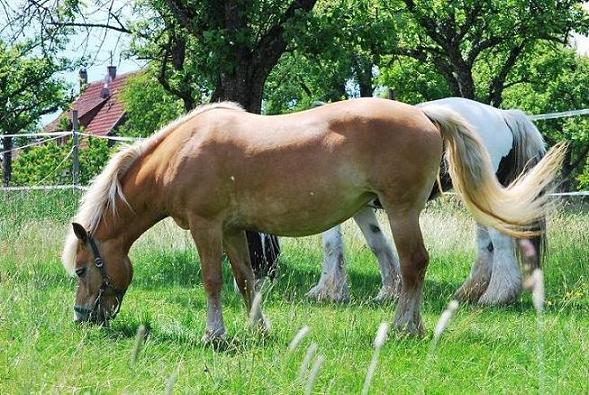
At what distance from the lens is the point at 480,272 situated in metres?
7.46

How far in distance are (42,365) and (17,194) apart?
8.64m

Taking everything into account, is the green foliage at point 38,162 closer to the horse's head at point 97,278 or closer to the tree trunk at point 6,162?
the tree trunk at point 6,162

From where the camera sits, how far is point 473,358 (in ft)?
15.8

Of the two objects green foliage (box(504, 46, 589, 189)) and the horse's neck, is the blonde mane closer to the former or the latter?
the horse's neck

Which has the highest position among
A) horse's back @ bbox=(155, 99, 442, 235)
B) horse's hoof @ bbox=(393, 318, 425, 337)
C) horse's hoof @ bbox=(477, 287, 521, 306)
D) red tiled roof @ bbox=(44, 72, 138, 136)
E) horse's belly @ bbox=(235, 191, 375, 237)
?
red tiled roof @ bbox=(44, 72, 138, 136)

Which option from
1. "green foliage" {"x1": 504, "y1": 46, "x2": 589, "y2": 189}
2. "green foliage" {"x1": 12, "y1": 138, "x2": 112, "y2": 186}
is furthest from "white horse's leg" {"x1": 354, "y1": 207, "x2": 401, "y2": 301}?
"green foliage" {"x1": 504, "y1": 46, "x2": 589, "y2": 189}

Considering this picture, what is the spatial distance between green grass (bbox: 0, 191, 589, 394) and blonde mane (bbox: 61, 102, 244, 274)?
477mm

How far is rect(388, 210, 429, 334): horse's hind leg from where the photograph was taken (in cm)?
537

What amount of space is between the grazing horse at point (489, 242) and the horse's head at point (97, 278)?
6.67 ft

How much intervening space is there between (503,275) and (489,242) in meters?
0.51

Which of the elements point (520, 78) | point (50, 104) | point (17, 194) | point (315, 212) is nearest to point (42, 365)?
point (315, 212)

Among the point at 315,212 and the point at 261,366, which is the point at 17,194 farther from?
the point at 261,366

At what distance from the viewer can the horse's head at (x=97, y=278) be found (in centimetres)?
586

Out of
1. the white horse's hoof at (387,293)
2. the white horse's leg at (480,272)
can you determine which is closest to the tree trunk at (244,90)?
the white horse's hoof at (387,293)
